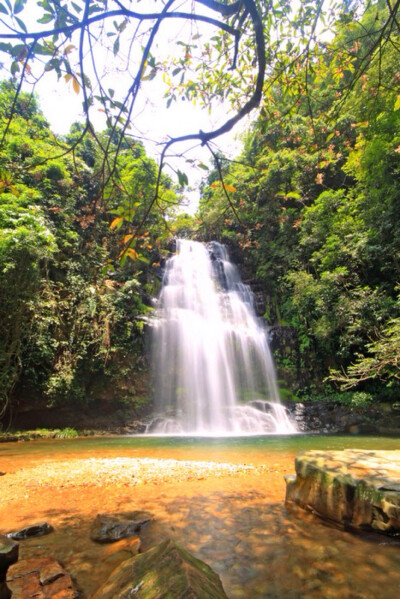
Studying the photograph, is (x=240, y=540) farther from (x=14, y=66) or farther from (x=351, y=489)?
(x=14, y=66)

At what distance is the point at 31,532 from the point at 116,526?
2.53 ft

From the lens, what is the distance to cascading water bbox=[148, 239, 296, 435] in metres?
12.4

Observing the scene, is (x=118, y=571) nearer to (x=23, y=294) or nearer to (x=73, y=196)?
(x=23, y=294)

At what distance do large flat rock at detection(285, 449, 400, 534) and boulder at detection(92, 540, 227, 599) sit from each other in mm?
1762

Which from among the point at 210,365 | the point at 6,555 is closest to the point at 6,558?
the point at 6,555

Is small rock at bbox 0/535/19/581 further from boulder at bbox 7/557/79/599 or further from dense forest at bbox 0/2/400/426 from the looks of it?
dense forest at bbox 0/2/400/426

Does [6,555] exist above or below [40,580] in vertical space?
above

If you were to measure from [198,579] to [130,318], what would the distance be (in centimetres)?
1297

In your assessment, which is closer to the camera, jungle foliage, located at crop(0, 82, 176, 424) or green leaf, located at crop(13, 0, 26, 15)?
green leaf, located at crop(13, 0, 26, 15)

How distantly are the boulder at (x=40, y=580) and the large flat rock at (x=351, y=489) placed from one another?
2342 millimetres

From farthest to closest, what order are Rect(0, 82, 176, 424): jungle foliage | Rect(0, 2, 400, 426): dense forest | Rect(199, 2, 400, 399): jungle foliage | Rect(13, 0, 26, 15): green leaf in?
1. Rect(199, 2, 400, 399): jungle foliage
2. Rect(0, 2, 400, 426): dense forest
3. Rect(0, 82, 176, 424): jungle foliage
4. Rect(13, 0, 26, 15): green leaf

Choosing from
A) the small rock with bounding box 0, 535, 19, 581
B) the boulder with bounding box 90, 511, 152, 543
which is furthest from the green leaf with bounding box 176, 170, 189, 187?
the boulder with bounding box 90, 511, 152, 543

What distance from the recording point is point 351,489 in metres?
3.05

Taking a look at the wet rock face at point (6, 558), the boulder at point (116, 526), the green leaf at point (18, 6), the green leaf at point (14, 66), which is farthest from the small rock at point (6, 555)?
the green leaf at point (18, 6)
